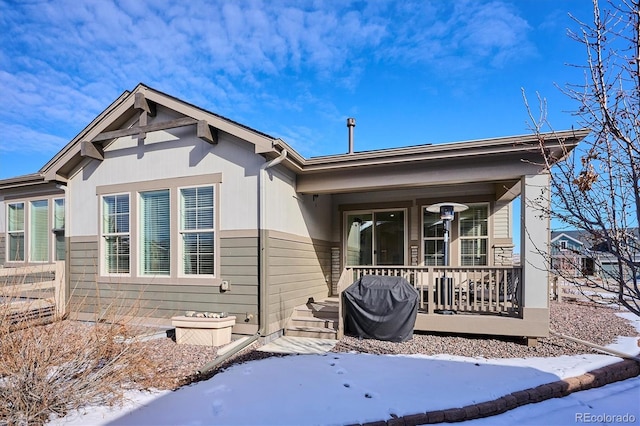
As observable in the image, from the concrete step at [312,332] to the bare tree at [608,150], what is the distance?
4621 mm

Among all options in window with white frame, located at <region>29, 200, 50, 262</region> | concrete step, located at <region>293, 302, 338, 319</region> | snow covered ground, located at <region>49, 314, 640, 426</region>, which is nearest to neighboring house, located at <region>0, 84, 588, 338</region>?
concrete step, located at <region>293, 302, 338, 319</region>

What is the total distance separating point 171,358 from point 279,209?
3074 mm

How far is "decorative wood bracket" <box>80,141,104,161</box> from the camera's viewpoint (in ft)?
24.6

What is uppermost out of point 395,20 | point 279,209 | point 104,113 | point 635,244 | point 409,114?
point 395,20

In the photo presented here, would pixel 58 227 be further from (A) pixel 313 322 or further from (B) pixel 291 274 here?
(A) pixel 313 322

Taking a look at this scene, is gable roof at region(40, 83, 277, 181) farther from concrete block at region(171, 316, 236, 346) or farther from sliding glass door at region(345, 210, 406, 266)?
sliding glass door at region(345, 210, 406, 266)

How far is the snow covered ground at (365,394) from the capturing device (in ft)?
11.4

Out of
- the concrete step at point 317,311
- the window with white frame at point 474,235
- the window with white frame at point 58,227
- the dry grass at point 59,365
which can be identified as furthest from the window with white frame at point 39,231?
the window with white frame at point 474,235

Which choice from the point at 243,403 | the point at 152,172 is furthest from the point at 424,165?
the point at 152,172

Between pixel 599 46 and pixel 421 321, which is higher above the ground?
pixel 599 46

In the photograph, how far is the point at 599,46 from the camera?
2.40 meters

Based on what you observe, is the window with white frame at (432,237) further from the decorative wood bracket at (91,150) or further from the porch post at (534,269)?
the decorative wood bracket at (91,150)

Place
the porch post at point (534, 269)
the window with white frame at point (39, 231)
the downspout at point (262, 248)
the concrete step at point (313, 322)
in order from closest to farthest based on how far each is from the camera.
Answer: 1. the porch post at point (534, 269)
2. the downspout at point (262, 248)
3. the concrete step at point (313, 322)
4. the window with white frame at point (39, 231)

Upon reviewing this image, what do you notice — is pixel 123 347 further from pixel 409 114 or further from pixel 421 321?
pixel 409 114
